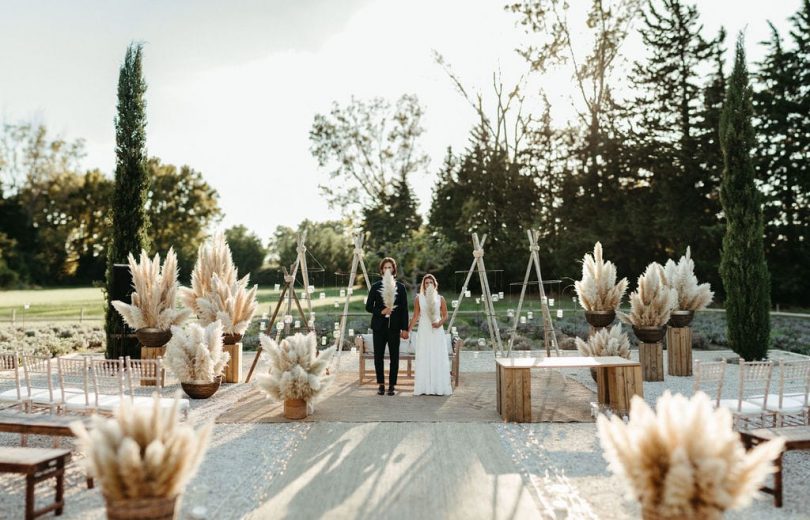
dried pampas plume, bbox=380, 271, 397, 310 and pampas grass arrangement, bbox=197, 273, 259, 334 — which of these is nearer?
dried pampas plume, bbox=380, 271, 397, 310

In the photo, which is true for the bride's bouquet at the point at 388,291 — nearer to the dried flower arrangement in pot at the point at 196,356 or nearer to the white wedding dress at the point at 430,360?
the white wedding dress at the point at 430,360

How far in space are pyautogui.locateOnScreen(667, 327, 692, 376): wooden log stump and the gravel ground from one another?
3715 mm

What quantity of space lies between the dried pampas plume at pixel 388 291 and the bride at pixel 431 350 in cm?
49

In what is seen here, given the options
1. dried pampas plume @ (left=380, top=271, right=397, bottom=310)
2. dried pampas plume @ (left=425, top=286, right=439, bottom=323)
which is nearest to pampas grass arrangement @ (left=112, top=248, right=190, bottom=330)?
dried pampas plume @ (left=380, top=271, right=397, bottom=310)

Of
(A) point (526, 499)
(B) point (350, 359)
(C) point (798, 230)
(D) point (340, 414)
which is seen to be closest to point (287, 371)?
(D) point (340, 414)

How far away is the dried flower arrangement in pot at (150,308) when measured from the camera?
829 cm

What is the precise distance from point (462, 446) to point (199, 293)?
17.4 feet

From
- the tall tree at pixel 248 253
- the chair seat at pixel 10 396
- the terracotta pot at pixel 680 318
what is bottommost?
the chair seat at pixel 10 396

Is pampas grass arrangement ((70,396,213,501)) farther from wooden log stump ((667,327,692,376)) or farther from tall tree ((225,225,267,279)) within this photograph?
tall tree ((225,225,267,279))

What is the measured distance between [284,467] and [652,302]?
6.01 m

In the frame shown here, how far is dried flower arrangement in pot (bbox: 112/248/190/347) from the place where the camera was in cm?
829

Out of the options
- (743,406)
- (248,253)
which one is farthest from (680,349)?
(248,253)

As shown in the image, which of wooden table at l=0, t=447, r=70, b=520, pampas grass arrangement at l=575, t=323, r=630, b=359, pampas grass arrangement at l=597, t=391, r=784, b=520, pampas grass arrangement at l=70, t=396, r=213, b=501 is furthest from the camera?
pampas grass arrangement at l=575, t=323, r=630, b=359

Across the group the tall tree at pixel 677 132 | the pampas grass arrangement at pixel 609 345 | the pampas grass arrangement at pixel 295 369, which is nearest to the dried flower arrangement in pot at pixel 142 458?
the pampas grass arrangement at pixel 295 369
